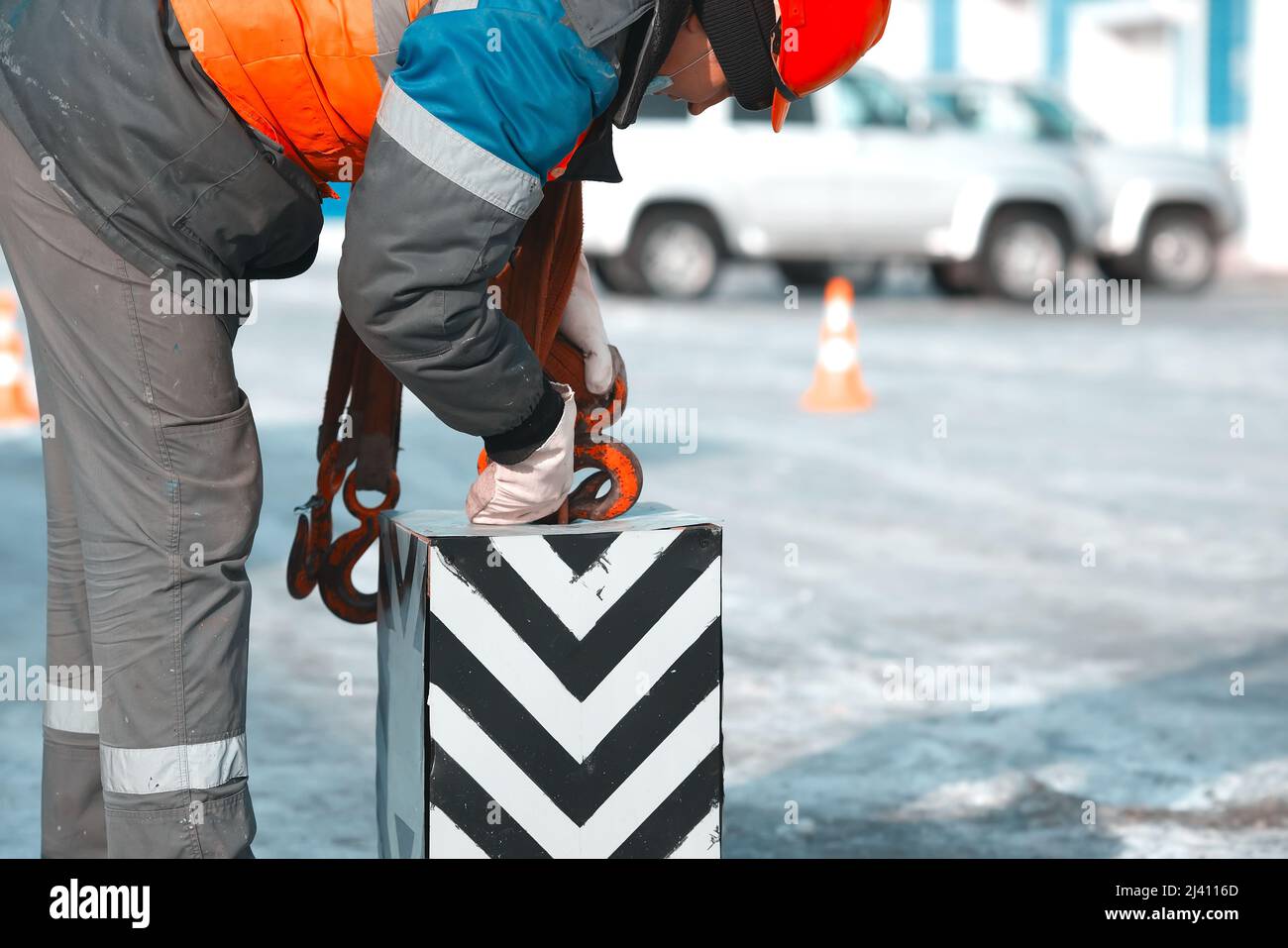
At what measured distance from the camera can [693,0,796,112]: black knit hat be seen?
2.36 metres

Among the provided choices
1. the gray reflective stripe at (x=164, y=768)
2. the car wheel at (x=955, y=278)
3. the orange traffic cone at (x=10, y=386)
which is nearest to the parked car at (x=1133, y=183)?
the car wheel at (x=955, y=278)

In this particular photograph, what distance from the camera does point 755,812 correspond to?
12.2 feet

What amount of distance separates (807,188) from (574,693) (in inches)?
485

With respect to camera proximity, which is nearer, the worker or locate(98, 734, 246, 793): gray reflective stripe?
the worker

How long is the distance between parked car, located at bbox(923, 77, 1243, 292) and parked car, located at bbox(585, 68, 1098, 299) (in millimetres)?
592

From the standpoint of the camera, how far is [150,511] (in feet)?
8.15

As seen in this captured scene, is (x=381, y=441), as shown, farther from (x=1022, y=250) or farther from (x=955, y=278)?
(x=955, y=278)

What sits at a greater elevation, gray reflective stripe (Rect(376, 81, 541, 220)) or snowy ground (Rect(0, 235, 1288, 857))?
gray reflective stripe (Rect(376, 81, 541, 220))

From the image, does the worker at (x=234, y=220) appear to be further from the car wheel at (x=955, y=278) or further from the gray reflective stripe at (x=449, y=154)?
the car wheel at (x=955, y=278)

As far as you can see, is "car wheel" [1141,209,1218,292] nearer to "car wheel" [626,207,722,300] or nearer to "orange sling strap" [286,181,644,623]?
"car wheel" [626,207,722,300]

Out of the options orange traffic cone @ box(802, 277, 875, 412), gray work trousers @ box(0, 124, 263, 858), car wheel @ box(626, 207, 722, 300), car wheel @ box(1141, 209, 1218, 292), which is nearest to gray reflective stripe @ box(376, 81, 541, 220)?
gray work trousers @ box(0, 124, 263, 858)
